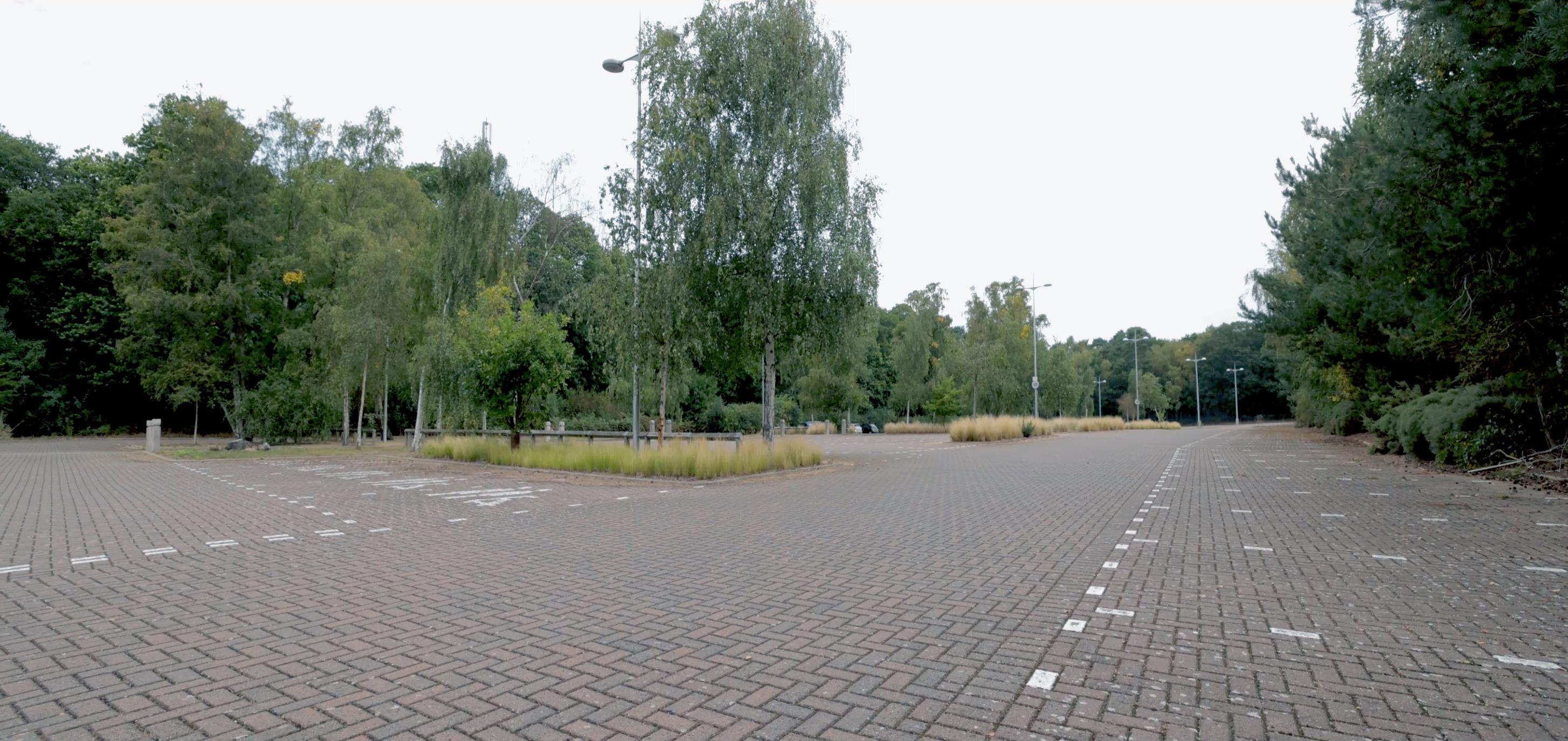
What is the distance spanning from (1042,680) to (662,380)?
15.1 m

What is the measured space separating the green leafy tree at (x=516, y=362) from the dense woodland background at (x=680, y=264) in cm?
9

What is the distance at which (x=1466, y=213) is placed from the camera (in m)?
7.82

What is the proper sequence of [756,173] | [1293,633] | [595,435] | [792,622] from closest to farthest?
1. [1293,633]
2. [792,622]
3. [756,173]
4. [595,435]

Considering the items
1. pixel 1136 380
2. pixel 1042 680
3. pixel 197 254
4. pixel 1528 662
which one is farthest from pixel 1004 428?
pixel 1136 380

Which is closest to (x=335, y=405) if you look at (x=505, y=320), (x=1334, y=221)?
(x=505, y=320)

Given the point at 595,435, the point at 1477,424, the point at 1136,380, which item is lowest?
the point at 595,435

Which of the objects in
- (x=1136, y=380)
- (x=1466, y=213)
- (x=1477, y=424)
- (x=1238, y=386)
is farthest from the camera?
(x=1238, y=386)

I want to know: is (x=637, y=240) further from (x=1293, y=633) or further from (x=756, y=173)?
(x=1293, y=633)

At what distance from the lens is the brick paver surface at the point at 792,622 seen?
320 centimetres

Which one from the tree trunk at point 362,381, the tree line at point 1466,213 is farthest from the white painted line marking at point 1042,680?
the tree trunk at point 362,381

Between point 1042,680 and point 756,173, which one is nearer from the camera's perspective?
point 1042,680

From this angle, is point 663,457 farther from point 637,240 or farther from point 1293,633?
point 1293,633

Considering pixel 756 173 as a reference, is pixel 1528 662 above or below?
below

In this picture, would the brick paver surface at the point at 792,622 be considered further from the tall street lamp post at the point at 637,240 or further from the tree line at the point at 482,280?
the tree line at the point at 482,280
